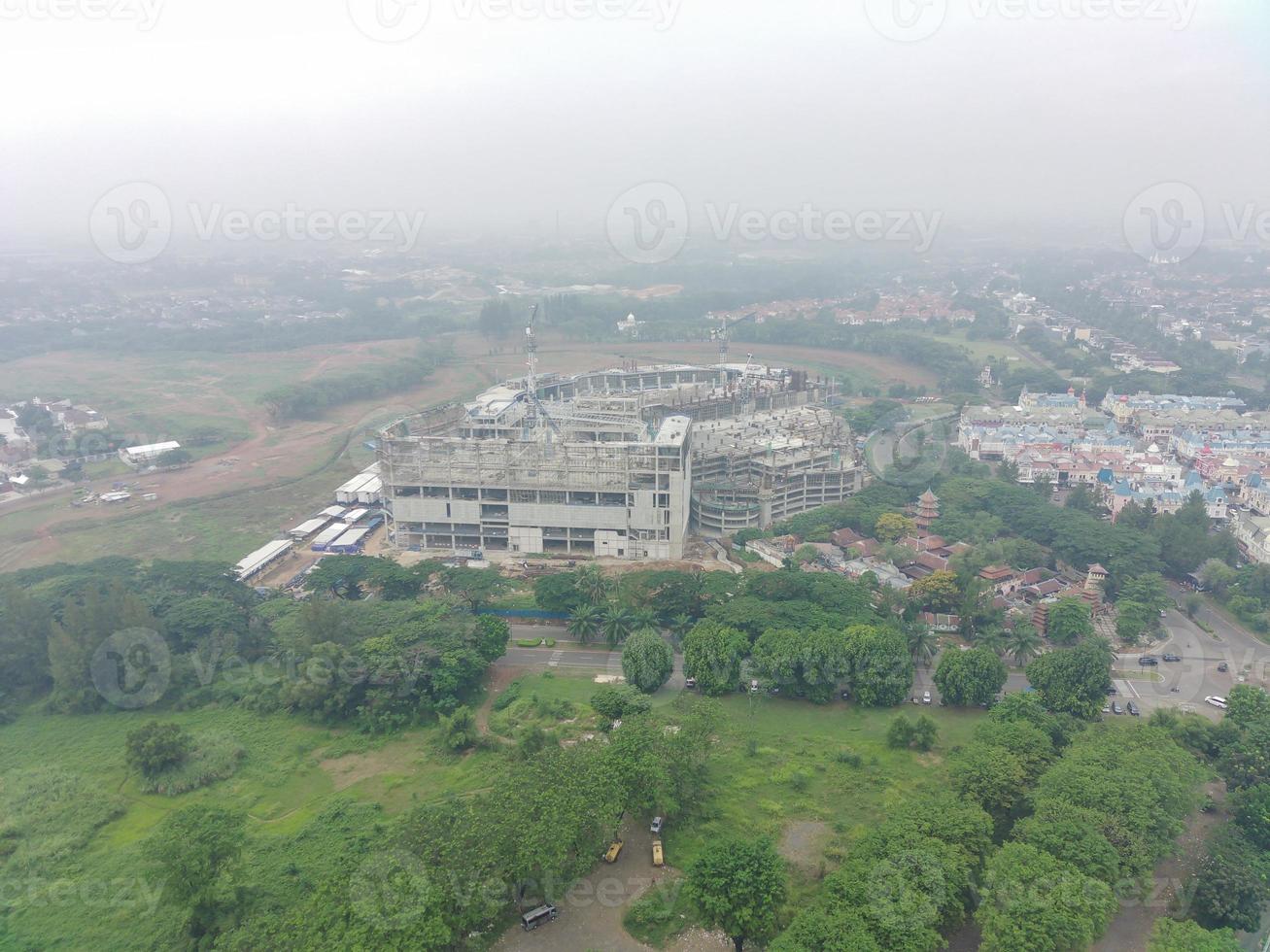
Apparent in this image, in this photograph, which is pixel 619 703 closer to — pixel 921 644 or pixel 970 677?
pixel 921 644

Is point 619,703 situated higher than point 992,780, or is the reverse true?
point 992,780

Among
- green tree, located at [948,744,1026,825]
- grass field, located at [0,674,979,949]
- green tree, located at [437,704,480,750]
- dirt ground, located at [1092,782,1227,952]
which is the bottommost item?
grass field, located at [0,674,979,949]

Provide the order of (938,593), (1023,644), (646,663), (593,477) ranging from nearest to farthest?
(646,663)
(1023,644)
(938,593)
(593,477)

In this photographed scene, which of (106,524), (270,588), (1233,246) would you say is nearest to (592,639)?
(270,588)

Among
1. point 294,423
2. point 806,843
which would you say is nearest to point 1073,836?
point 806,843

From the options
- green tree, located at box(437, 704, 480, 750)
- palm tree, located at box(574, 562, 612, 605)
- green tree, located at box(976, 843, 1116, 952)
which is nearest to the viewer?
green tree, located at box(976, 843, 1116, 952)

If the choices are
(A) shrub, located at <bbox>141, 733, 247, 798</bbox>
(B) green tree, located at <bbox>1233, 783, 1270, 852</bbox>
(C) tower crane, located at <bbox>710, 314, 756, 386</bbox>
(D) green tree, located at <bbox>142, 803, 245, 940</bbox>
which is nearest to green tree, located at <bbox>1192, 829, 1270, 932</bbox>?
(B) green tree, located at <bbox>1233, 783, 1270, 852</bbox>

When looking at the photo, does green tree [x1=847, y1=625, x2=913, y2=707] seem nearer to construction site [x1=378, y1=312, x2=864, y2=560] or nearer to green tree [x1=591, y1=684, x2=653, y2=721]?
green tree [x1=591, y1=684, x2=653, y2=721]

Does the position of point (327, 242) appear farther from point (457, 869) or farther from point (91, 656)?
point (457, 869)
